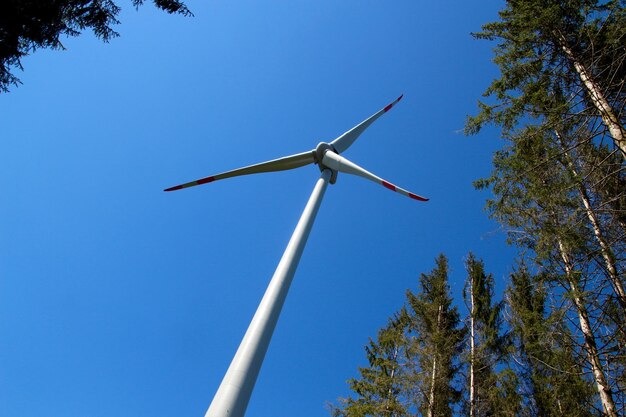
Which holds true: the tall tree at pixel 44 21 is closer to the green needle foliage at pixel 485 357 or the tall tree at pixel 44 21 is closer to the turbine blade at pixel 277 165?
the turbine blade at pixel 277 165

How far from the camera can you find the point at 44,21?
5.54 metres

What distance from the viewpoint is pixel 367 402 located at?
13352 mm

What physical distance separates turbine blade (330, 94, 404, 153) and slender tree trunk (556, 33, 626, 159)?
4977 mm

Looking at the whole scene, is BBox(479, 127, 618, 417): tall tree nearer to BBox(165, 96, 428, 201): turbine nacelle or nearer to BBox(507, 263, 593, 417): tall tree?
BBox(507, 263, 593, 417): tall tree

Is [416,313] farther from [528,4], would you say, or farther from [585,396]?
[528,4]

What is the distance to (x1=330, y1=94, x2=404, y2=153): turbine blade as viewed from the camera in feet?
33.2

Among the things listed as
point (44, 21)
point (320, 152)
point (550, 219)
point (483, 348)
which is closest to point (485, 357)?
point (483, 348)

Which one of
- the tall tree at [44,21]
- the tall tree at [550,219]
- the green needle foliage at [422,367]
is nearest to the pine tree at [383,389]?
the green needle foliage at [422,367]

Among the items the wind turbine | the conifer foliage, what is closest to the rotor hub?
the wind turbine

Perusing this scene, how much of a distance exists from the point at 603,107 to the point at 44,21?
9863 millimetres

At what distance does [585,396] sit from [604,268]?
4.56 meters

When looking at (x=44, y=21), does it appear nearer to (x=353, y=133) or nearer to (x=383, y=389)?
(x=353, y=133)

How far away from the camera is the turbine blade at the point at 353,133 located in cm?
1013

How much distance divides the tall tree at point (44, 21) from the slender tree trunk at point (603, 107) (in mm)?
7590
